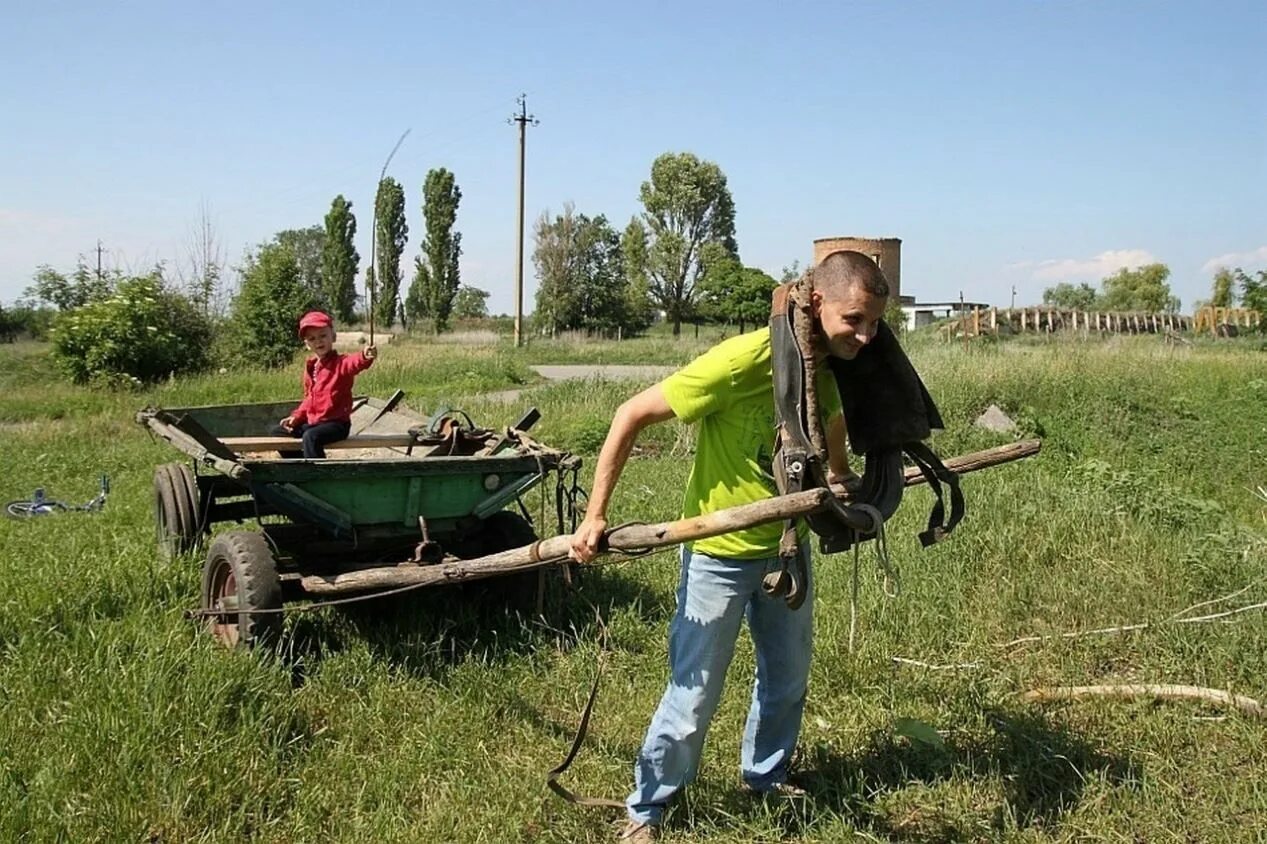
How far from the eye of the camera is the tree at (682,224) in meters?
53.8

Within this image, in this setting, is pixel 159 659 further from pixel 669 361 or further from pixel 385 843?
pixel 669 361

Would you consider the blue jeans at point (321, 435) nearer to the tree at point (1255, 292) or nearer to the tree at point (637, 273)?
the tree at point (1255, 292)

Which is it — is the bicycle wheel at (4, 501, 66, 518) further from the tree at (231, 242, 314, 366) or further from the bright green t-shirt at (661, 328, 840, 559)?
the tree at (231, 242, 314, 366)

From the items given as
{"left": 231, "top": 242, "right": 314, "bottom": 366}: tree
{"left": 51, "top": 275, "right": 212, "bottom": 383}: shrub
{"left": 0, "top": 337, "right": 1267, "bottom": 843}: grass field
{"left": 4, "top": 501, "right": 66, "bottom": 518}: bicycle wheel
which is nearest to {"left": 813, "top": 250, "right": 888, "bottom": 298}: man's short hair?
{"left": 0, "top": 337, "right": 1267, "bottom": 843}: grass field

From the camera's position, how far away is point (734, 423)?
3105 millimetres

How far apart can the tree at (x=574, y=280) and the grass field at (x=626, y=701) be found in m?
41.3

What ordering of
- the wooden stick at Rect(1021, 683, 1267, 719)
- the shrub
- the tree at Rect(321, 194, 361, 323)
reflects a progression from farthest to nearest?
the tree at Rect(321, 194, 361, 323) < the shrub < the wooden stick at Rect(1021, 683, 1267, 719)

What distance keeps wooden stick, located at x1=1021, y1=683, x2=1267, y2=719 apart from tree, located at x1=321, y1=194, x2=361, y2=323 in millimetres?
36881

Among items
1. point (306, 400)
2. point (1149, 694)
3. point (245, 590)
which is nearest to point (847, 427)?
point (1149, 694)

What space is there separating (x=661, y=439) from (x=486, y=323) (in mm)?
48070

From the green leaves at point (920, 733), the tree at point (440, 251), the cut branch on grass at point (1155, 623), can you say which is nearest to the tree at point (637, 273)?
the tree at point (440, 251)

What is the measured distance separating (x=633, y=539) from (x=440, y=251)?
4442cm

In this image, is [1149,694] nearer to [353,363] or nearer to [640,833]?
[640,833]

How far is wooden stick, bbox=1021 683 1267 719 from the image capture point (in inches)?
163
